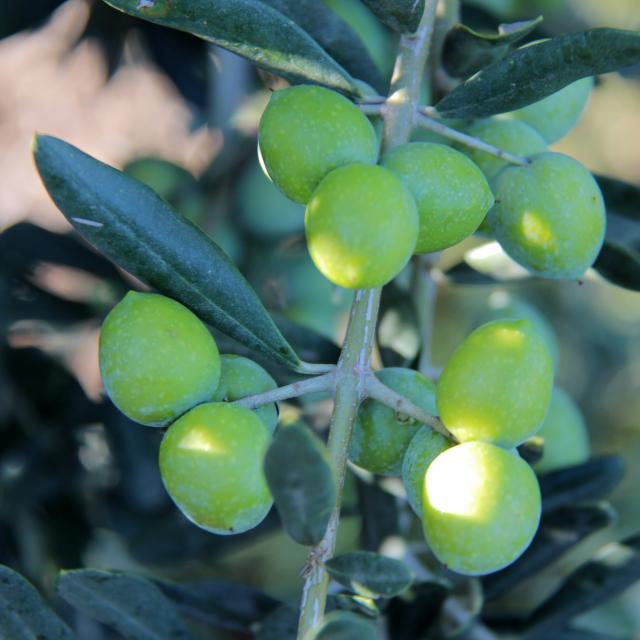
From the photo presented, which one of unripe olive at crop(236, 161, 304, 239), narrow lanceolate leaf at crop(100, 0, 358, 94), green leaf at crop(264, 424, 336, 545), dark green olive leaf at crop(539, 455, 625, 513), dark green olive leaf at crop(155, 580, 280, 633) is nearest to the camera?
green leaf at crop(264, 424, 336, 545)

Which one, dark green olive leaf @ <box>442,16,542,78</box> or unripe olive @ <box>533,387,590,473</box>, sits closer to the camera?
dark green olive leaf @ <box>442,16,542,78</box>

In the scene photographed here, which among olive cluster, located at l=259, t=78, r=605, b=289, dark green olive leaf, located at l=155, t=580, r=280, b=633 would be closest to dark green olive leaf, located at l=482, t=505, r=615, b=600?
dark green olive leaf, located at l=155, t=580, r=280, b=633

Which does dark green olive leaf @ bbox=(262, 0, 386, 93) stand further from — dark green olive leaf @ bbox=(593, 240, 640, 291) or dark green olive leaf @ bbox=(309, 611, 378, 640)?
dark green olive leaf @ bbox=(309, 611, 378, 640)

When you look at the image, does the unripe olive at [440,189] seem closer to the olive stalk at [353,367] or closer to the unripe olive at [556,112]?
the olive stalk at [353,367]

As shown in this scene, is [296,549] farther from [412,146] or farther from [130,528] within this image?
[412,146]

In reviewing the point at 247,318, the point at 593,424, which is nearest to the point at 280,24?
the point at 247,318

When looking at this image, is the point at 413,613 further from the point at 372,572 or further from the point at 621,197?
the point at 621,197

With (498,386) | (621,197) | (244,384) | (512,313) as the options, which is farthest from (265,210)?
(498,386)
